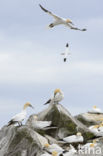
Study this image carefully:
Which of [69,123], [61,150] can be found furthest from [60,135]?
[61,150]

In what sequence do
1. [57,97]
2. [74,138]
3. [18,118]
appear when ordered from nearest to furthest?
[74,138] < [18,118] < [57,97]

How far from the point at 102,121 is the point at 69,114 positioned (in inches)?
82.9

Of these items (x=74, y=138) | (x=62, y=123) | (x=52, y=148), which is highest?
(x=62, y=123)

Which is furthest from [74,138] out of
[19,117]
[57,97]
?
[57,97]

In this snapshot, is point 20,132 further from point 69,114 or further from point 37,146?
point 69,114

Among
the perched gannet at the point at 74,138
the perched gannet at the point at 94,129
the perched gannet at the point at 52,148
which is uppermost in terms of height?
the perched gannet at the point at 94,129

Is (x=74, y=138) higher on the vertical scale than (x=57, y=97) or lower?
lower

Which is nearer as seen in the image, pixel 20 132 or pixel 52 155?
pixel 52 155

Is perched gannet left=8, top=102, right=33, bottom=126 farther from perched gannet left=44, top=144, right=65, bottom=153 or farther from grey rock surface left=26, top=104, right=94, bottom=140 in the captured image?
perched gannet left=44, top=144, right=65, bottom=153

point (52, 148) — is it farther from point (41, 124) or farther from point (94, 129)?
point (94, 129)

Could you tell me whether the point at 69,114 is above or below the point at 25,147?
above

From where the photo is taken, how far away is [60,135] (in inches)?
872

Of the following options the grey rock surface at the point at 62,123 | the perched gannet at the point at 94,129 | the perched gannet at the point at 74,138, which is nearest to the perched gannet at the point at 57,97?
the grey rock surface at the point at 62,123

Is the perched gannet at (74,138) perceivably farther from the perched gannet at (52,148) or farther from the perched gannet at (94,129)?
the perched gannet at (94,129)
